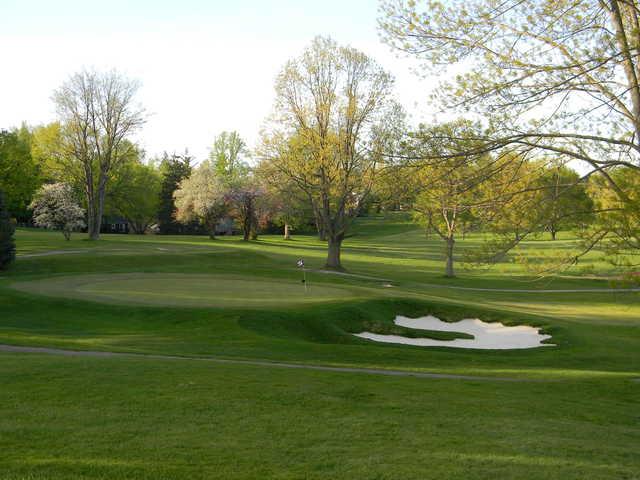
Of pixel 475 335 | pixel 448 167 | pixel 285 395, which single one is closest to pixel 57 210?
pixel 475 335

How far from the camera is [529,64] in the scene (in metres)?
12.1

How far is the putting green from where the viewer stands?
22.7 m

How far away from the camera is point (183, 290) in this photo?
25.9 meters

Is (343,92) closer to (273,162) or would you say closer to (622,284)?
(273,162)

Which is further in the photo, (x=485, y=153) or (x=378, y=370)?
(x=378, y=370)

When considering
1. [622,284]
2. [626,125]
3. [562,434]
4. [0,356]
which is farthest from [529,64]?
[0,356]

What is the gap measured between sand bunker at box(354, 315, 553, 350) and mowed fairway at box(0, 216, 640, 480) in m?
0.58

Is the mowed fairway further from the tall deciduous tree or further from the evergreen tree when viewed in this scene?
the tall deciduous tree

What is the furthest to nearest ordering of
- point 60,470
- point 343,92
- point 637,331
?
point 343,92
point 637,331
point 60,470

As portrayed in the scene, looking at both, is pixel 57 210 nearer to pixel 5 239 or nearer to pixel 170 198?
pixel 5 239

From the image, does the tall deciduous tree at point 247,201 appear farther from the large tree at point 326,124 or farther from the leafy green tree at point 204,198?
the large tree at point 326,124

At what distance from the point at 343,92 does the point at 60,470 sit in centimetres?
4012

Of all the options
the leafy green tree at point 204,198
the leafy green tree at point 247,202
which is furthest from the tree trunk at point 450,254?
the leafy green tree at point 204,198

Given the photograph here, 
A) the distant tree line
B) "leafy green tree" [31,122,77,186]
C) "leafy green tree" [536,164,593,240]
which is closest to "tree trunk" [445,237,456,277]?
the distant tree line
